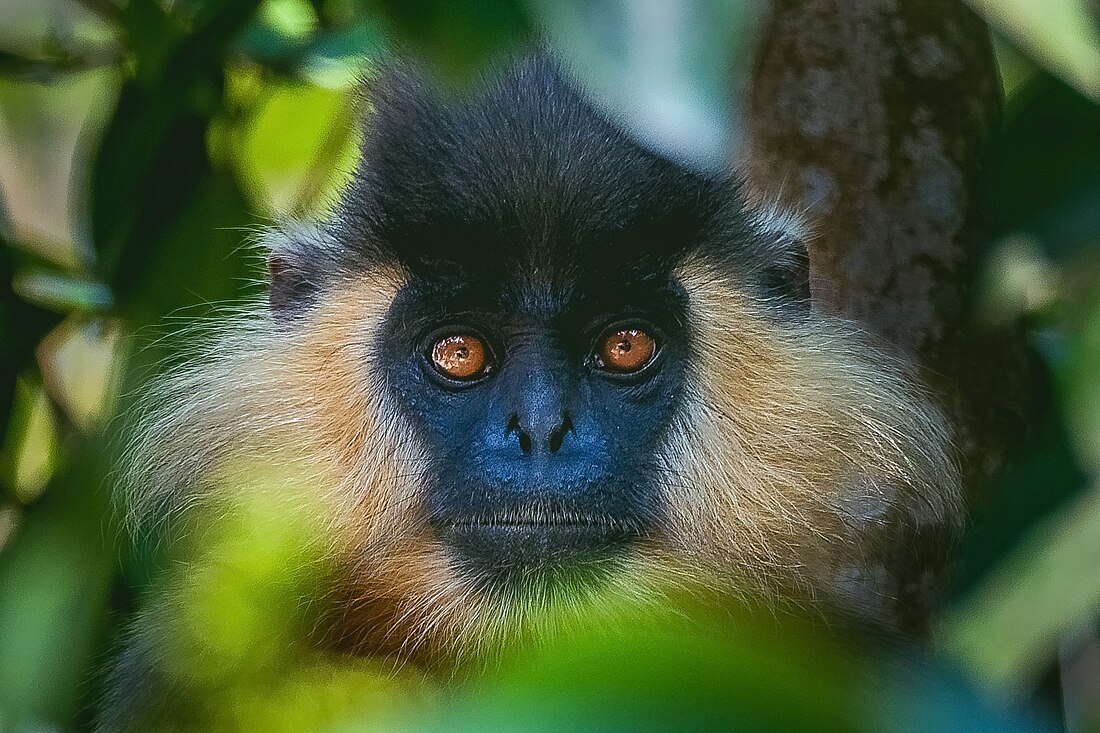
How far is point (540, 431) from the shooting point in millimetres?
1308

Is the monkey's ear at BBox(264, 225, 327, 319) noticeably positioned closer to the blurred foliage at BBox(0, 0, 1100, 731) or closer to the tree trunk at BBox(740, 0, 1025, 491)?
the blurred foliage at BBox(0, 0, 1100, 731)

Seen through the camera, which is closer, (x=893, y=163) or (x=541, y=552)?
(x=541, y=552)

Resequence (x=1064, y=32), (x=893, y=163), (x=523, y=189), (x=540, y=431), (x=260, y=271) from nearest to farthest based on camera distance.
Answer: (x=1064, y=32) < (x=540, y=431) < (x=523, y=189) < (x=893, y=163) < (x=260, y=271)

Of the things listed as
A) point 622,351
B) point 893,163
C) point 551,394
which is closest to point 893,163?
point 893,163

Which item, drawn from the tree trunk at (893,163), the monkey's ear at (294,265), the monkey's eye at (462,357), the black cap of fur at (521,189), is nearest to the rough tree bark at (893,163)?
the tree trunk at (893,163)

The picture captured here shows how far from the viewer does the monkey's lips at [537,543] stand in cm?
134

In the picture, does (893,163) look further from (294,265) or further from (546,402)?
(294,265)

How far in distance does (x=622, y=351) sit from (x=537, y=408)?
156 mm

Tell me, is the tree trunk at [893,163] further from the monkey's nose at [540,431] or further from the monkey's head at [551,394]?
the monkey's nose at [540,431]

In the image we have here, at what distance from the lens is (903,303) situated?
163 cm

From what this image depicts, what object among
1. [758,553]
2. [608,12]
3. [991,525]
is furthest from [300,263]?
[608,12]

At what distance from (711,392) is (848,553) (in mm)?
244

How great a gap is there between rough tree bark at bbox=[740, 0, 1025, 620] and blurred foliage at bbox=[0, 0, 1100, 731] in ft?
0.18

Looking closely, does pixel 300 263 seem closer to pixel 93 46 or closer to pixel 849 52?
pixel 93 46
